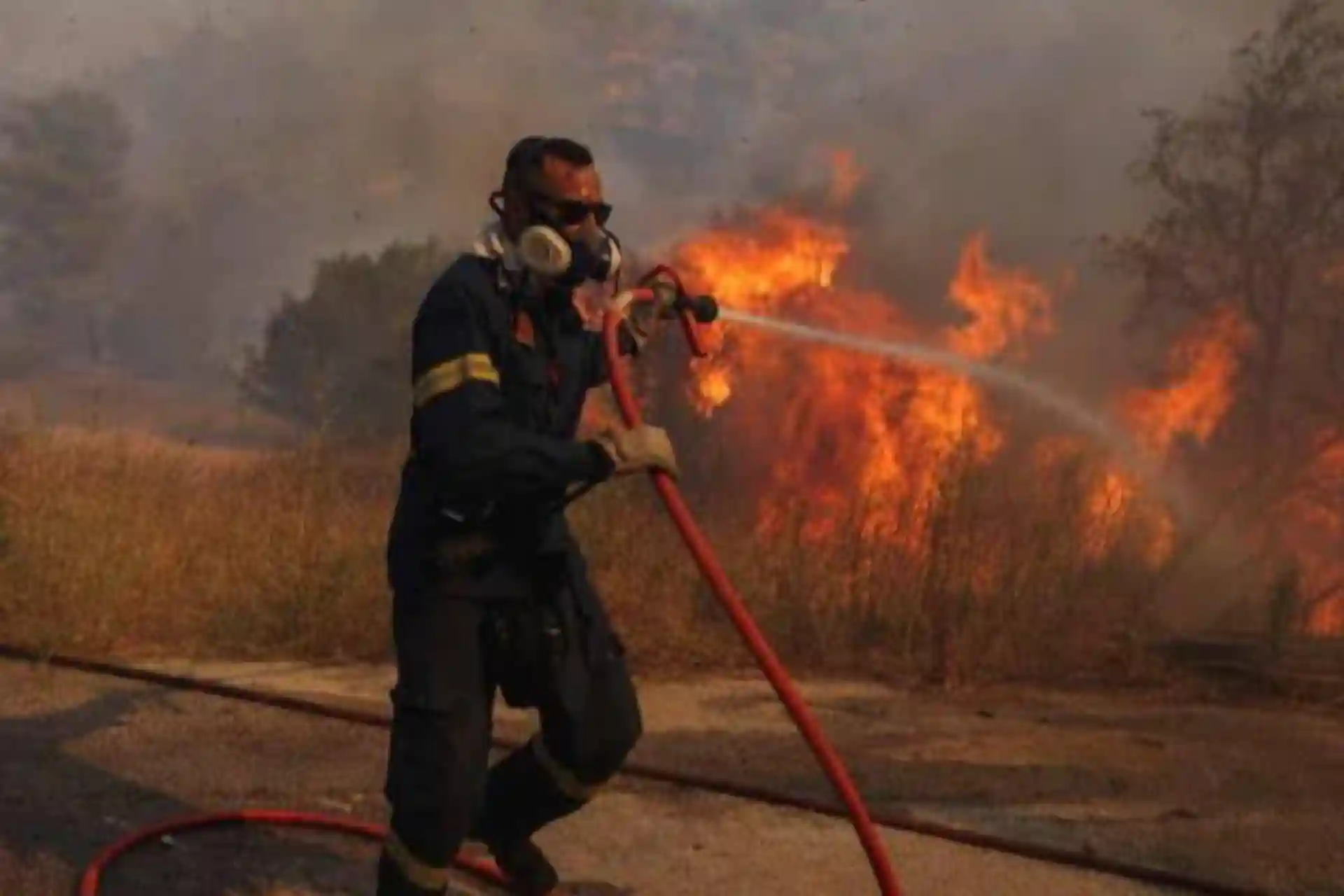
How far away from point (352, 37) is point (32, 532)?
59.0 m

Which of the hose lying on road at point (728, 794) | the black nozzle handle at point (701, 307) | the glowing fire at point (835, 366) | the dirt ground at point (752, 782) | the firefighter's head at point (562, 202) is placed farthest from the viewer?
the glowing fire at point (835, 366)

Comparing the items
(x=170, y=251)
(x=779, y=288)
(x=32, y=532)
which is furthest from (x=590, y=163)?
(x=170, y=251)

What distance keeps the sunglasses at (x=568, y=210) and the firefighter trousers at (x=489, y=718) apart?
0.90m

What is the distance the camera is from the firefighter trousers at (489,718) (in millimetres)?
3135

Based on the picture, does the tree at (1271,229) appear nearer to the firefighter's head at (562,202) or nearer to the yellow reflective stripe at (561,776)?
the yellow reflective stripe at (561,776)

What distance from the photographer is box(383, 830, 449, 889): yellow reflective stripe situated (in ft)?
10.4

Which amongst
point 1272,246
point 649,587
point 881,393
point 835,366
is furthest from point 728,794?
point 1272,246

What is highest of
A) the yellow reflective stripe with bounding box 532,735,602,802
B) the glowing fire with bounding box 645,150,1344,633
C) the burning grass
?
the glowing fire with bounding box 645,150,1344,633

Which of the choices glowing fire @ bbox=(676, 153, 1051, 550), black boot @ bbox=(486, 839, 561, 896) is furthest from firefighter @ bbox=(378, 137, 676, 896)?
glowing fire @ bbox=(676, 153, 1051, 550)

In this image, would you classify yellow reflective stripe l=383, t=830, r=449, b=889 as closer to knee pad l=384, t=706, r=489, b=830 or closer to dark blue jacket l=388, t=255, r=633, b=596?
knee pad l=384, t=706, r=489, b=830

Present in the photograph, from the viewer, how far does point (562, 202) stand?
10.7ft

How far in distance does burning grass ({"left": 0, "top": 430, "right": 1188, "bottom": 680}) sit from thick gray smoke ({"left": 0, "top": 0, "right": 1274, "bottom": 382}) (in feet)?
32.2

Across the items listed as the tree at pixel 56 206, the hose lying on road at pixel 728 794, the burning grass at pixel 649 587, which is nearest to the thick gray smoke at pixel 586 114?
the tree at pixel 56 206

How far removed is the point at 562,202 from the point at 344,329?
95.3 ft
